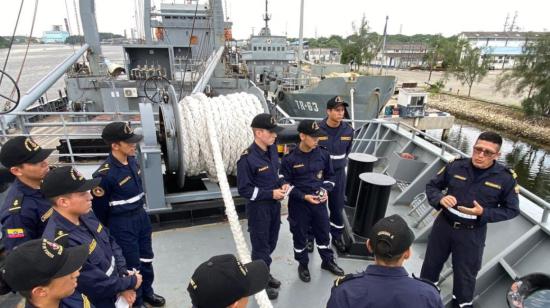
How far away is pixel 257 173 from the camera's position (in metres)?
2.92

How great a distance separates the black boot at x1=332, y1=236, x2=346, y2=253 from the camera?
12.2ft

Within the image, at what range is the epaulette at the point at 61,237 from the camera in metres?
1.73

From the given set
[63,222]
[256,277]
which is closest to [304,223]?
[256,277]

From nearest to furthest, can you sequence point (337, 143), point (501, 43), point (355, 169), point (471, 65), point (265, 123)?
point (265, 123), point (337, 143), point (355, 169), point (471, 65), point (501, 43)

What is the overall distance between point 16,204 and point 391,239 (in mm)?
2236

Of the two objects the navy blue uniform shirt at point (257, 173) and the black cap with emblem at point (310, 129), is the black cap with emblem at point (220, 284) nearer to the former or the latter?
the navy blue uniform shirt at point (257, 173)

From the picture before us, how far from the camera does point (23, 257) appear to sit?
1.28 metres

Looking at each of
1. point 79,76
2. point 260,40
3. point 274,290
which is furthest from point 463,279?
point 260,40

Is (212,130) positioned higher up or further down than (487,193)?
higher up

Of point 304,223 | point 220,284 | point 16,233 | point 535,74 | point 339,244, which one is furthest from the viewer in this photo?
point 535,74

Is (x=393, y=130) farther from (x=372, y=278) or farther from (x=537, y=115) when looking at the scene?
(x=537, y=115)

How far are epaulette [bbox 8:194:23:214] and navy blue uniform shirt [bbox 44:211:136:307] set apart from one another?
1.39ft

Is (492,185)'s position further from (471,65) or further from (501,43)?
(501,43)

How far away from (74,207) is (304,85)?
19076 mm
